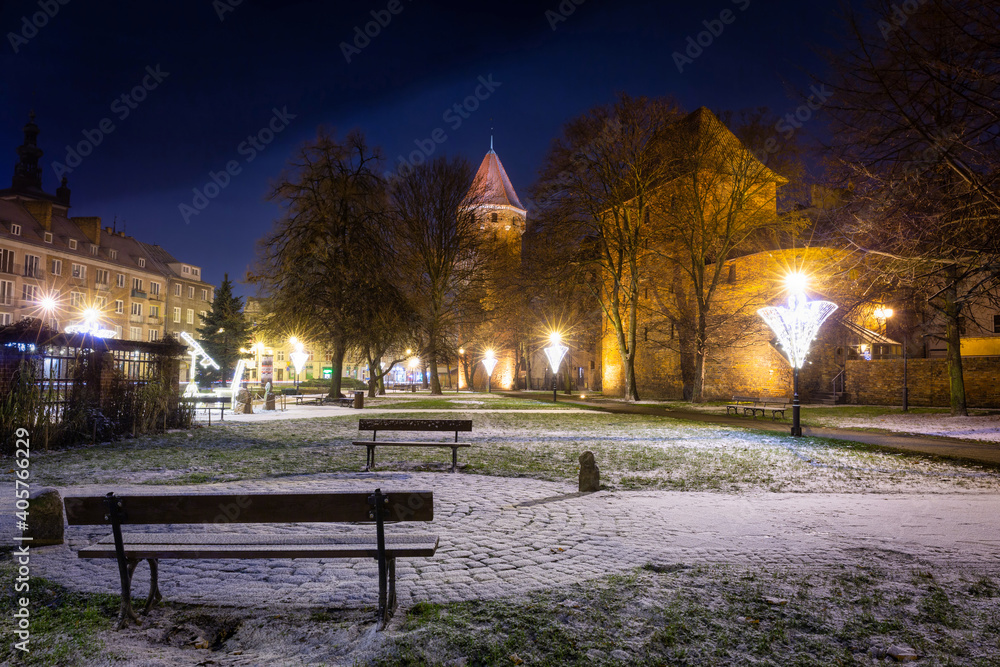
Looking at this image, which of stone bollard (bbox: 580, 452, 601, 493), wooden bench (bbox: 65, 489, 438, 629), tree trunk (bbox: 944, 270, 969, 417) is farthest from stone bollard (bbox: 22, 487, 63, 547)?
tree trunk (bbox: 944, 270, 969, 417)

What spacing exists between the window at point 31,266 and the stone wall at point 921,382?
6067 centimetres

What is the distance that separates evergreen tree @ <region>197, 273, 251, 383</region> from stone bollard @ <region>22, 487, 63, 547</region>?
51422mm

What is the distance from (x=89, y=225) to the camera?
5700 cm

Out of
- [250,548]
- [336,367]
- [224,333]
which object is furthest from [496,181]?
[250,548]

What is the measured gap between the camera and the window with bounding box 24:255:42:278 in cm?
4916

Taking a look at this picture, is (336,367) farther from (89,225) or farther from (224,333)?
(89,225)

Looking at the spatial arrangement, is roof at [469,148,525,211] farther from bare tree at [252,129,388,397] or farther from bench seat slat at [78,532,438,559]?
bench seat slat at [78,532,438,559]

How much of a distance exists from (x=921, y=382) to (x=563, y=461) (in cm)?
2677

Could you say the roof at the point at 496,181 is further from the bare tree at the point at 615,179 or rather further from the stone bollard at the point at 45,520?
the stone bollard at the point at 45,520

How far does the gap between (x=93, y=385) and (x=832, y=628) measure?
15.1m

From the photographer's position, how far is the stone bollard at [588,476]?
27.9 feet

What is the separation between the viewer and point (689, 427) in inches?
748

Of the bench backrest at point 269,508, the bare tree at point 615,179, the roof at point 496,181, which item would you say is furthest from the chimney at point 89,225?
the bench backrest at point 269,508

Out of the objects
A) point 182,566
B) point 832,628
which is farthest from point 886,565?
point 182,566
